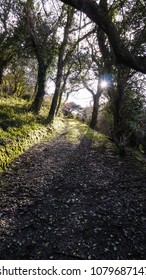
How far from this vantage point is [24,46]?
15.9 metres

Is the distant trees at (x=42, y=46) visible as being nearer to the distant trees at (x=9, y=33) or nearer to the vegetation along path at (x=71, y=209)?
the distant trees at (x=9, y=33)

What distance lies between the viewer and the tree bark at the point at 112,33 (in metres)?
4.87

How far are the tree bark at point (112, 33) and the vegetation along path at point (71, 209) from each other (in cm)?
362

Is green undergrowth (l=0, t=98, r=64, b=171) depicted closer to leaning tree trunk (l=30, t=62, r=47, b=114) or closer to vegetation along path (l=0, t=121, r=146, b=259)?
vegetation along path (l=0, t=121, r=146, b=259)

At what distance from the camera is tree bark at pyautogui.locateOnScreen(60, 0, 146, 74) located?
487 centimetres

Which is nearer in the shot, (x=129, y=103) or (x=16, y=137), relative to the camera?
(x=16, y=137)

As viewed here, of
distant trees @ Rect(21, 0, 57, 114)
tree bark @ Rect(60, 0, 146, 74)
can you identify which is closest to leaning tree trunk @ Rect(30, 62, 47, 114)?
distant trees @ Rect(21, 0, 57, 114)

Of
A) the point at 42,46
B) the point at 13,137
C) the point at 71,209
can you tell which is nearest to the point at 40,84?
the point at 42,46

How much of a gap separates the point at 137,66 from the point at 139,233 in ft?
13.0

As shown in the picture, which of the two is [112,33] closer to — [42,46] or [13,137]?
[13,137]

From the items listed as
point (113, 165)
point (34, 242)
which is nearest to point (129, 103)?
point (113, 165)

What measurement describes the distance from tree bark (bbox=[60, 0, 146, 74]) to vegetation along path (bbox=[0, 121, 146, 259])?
362 cm

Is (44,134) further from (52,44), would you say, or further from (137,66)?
(137,66)

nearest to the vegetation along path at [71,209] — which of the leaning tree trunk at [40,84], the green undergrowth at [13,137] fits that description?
the green undergrowth at [13,137]
